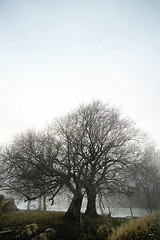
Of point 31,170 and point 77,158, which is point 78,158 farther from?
point 31,170

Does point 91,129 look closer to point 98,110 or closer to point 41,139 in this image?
point 98,110

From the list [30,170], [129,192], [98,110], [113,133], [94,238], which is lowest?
[94,238]

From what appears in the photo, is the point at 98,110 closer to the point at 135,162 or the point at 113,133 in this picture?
the point at 113,133

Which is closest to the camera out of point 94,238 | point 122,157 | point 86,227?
point 94,238

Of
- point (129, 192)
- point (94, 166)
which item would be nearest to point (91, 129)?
point (94, 166)

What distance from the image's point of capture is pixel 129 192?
47.9ft

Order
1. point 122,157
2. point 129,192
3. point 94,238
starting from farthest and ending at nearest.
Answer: point 122,157 < point 129,192 < point 94,238

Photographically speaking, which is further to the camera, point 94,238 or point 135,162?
point 135,162

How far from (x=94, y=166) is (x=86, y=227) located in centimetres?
538

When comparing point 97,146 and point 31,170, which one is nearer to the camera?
point 31,170

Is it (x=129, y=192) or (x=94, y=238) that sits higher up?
(x=129, y=192)

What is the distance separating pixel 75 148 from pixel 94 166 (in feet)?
9.42

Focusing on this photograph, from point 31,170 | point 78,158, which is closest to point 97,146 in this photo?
point 78,158

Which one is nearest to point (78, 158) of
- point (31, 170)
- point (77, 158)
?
point (77, 158)
